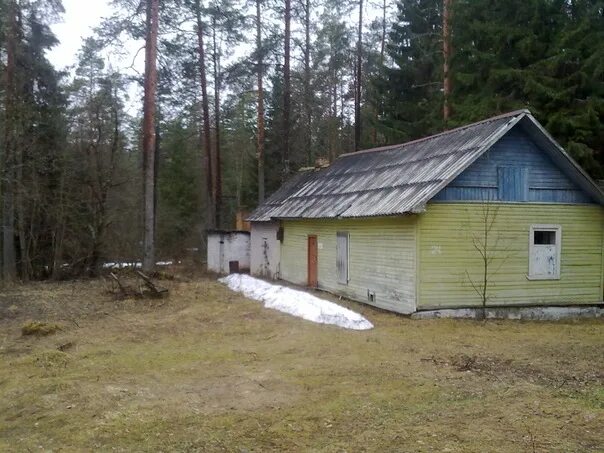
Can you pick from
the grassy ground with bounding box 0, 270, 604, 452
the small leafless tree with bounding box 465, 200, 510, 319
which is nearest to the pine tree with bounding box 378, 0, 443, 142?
the small leafless tree with bounding box 465, 200, 510, 319

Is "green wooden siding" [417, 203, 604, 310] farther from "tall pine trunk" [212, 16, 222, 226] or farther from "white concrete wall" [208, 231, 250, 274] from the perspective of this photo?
"tall pine trunk" [212, 16, 222, 226]

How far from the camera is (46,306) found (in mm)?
15281

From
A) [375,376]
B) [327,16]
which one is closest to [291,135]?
[327,16]

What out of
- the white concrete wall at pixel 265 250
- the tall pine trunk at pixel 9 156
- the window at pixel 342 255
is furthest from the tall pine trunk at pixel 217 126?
the window at pixel 342 255

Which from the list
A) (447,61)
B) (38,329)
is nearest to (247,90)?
(447,61)

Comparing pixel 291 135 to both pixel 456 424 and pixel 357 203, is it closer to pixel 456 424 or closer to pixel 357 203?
pixel 357 203

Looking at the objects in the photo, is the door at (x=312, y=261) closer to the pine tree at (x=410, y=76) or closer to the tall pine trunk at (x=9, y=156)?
the tall pine trunk at (x=9, y=156)

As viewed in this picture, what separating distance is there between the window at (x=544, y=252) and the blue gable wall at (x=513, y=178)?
783mm

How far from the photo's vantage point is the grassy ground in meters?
5.80

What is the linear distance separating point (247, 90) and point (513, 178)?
17.7 meters

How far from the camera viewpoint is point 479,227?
546 inches

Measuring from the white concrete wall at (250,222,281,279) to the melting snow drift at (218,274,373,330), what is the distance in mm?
3355

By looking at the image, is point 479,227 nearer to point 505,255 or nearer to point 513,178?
point 505,255

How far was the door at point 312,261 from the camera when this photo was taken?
60.9 feet
